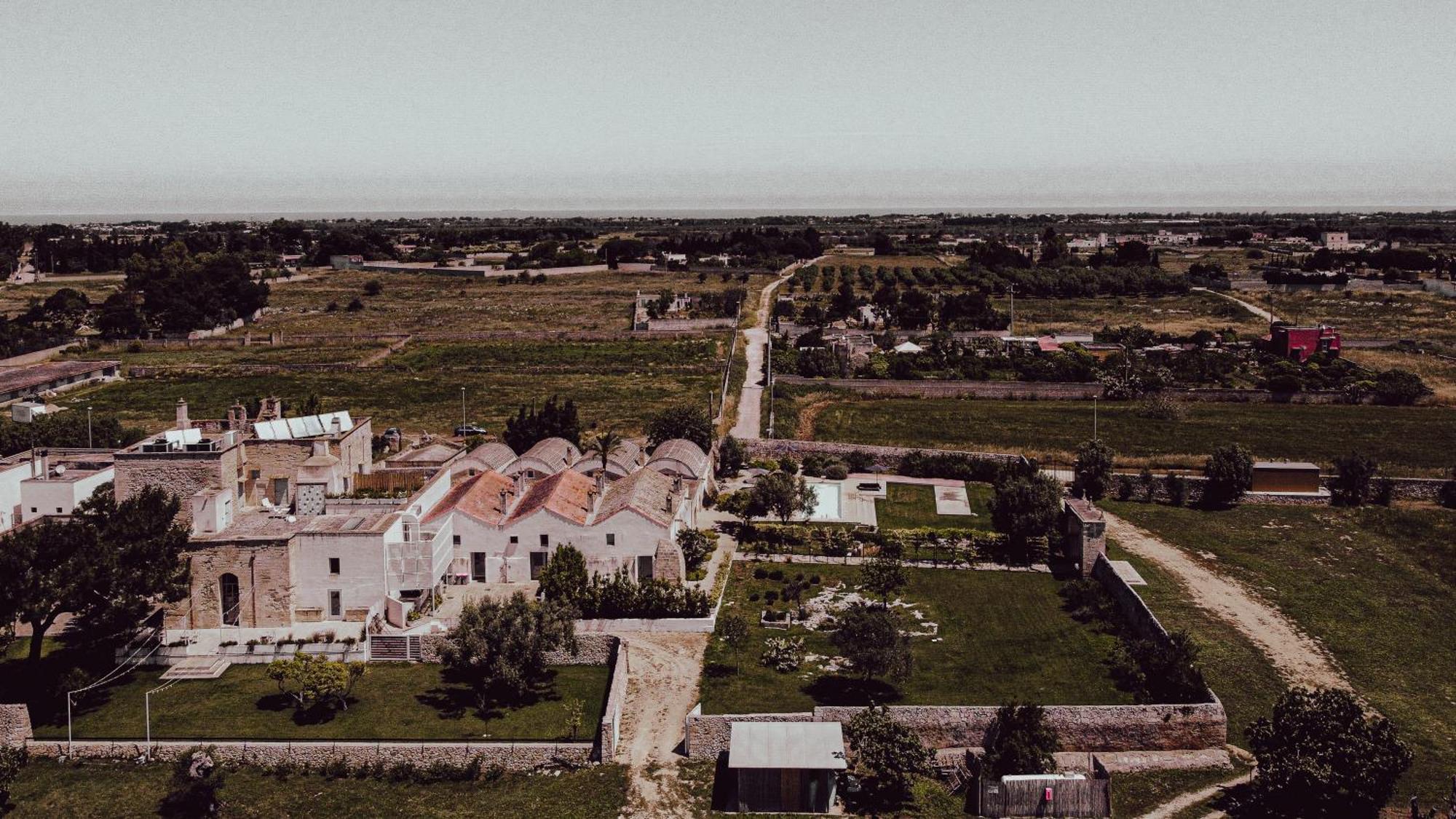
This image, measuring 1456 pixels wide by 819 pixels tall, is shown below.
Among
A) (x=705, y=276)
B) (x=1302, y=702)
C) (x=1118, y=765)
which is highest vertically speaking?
(x=705, y=276)

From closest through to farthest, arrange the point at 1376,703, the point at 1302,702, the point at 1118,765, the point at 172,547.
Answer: the point at 1302,702 < the point at 1118,765 < the point at 1376,703 < the point at 172,547

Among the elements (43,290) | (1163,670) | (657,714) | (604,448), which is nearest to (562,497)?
(604,448)

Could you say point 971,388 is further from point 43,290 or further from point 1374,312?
point 43,290

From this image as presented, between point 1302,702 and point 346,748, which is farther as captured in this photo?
point 346,748

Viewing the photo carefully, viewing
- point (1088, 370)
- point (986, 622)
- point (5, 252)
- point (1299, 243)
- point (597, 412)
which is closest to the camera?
point (986, 622)

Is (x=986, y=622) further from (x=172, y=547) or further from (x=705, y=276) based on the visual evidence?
(x=705, y=276)

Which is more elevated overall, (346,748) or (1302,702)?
(1302,702)

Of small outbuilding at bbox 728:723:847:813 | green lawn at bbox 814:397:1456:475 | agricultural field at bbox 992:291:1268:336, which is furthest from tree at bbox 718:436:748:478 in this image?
agricultural field at bbox 992:291:1268:336

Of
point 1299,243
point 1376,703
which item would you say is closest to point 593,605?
point 1376,703
